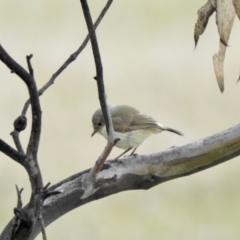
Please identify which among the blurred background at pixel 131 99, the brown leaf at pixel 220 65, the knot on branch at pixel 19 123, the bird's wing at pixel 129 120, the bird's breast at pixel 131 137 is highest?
the blurred background at pixel 131 99

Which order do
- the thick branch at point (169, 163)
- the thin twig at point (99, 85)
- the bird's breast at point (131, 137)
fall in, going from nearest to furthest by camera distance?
the thin twig at point (99, 85)
the thick branch at point (169, 163)
the bird's breast at point (131, 137)

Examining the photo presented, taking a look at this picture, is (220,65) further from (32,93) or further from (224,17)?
(32,93)

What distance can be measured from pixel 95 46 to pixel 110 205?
4.79 metres

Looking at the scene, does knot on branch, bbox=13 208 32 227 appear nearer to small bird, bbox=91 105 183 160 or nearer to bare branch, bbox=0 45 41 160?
bare branch, bbox=0 45 41 160

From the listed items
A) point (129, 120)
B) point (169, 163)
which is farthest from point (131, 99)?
point (169, 163)

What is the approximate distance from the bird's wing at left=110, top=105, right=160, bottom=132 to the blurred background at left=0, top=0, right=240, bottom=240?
1803 mm

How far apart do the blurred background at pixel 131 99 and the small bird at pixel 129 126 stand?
1807 millimetres

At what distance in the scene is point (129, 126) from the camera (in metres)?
3.29

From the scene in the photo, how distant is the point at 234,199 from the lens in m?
5.45

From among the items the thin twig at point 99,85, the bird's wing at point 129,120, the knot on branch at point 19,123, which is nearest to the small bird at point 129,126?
the bird's wing at point 129,120

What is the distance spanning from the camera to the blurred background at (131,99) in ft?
17.2

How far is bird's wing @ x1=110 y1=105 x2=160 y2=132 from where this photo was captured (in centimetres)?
327

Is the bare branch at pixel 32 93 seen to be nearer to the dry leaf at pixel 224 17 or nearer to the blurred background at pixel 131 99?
the dry leaf at pixel 224 17

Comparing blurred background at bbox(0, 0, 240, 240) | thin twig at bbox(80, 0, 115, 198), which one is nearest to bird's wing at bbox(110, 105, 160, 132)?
blurred background at bbox(0, 0, 240, 240)
